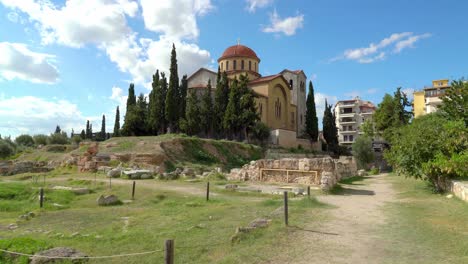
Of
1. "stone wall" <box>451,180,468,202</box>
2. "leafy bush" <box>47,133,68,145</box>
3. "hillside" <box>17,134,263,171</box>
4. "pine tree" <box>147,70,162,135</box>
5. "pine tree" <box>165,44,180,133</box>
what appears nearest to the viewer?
"stone wall" <box>451,180,468,202</box>

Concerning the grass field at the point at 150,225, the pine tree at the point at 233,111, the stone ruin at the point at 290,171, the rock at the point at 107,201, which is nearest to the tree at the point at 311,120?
the pine tree at the point at 233,111

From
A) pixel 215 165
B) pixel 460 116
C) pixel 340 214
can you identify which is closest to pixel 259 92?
pixel 215 165

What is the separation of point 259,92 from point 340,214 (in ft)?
144

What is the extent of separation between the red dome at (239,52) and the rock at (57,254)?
52.6 meters

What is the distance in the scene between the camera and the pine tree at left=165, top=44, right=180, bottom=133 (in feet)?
136

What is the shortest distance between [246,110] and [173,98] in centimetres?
898

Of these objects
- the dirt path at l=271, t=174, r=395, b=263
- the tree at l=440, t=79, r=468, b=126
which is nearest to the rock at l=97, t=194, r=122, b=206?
the dirt path at l=271, t=174, r=395, b=263

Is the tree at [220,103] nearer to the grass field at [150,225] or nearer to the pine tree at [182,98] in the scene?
the pine tree at [182,98]

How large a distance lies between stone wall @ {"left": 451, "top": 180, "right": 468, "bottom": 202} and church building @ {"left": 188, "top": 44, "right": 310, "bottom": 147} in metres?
34.6

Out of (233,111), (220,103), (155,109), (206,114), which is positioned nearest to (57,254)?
(155,109)

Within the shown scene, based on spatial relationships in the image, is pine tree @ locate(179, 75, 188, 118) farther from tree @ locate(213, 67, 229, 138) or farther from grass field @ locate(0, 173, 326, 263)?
grass field @ locate(0, 173, 326, 263)

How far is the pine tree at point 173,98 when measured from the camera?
41.4 metres

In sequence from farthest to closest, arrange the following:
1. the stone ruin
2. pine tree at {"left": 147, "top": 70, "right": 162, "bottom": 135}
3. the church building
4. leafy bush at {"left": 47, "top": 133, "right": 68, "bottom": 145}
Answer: the church building, leafy bush at {"left": 47, "top": 133, "right": 68, "bottom": 145}, pine tree at {"left": 147, "top": 70, "right": 162, "bottom": 135}, the stone ruin

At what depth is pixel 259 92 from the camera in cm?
5350
